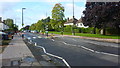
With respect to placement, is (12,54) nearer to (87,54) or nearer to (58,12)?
(87,54)

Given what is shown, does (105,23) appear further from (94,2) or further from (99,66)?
(99,66)

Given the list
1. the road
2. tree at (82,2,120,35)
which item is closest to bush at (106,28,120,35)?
tree at (82,2,120,35)

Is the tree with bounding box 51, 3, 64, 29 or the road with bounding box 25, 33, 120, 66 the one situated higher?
the tree with bounding box 51, 3, 64, 29

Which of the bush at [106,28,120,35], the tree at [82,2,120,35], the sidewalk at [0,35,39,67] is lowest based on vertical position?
the sidewalk at [0,35,39,67]

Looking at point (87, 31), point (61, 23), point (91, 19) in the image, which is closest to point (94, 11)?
point (91, 19)

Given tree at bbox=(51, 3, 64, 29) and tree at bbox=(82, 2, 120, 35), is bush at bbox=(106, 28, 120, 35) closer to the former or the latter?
tree at bbox=(82, 2, 120, 35)

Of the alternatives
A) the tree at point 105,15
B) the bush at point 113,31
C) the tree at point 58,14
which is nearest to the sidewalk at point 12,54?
the tree at point 105,15

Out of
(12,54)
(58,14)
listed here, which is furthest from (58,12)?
(12,54)

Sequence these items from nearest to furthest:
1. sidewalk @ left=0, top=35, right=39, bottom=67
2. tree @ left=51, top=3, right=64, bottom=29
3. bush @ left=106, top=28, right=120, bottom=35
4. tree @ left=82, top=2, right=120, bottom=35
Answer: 1. sidewalk @ left=0, top=35, right=39, bottom=67
2. tree @ left=82, top=2, right=120, bottom=35
3. bush @ left=106, top=28, right=120, bottom=35
4. tree @ left=51, top=3, right=64, bottom=29

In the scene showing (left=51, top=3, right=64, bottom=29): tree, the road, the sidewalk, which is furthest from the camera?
(left=51, top=3, right=64, bottom=29): tree

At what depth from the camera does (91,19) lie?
30.6 meters

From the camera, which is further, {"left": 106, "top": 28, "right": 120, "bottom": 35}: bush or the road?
{"left": 106, "top": 28, "right": 120, "bottom": 35}: bush

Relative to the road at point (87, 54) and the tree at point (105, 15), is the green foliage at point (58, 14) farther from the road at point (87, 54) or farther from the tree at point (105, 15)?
→ the road at point (87, 54)

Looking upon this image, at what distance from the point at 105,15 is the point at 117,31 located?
29.9ft
